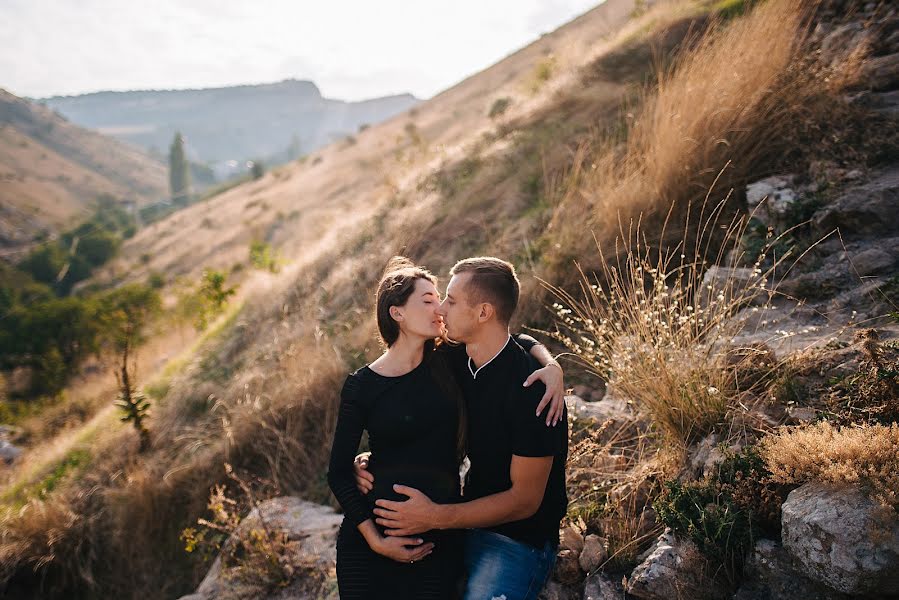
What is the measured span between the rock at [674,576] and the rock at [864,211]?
2503mm

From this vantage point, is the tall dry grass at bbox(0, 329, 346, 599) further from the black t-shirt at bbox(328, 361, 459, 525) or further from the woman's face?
the woman's face

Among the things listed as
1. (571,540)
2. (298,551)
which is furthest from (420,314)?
(298,551)

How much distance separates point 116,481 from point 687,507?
19.9 feet

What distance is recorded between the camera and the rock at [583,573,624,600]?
7.59 ft

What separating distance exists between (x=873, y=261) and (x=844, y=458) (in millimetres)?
1870

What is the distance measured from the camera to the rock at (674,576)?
2057 mm

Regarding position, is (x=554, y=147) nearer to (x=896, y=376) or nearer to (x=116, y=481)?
(x=896, y=376)

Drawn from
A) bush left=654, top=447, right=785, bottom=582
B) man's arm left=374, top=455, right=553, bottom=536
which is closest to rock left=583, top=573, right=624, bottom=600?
bush left=654, top=447, right=785, bottom=582

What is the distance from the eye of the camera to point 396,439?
2.40 m

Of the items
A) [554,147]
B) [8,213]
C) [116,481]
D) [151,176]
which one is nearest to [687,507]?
[554,147]

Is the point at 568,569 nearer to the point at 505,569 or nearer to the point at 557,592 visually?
the point at 557,592

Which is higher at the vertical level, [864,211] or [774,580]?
[864,211]

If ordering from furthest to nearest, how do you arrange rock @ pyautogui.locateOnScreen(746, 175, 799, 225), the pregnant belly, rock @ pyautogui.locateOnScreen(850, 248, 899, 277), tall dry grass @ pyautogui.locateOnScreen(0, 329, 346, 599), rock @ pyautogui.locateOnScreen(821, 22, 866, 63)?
tall dry grass @ pyautogui.locateOnScreen(0, 329, 346, 599) → rock @ pyautogui.locateOnScreen(821, 22, 866, 63) → rock @ pyautogui.locateOnScreen(746, 175, 799, 225) → rock @ pyautogui.locateOnScreen(850, 248, 899, 277) → the pregnant belly

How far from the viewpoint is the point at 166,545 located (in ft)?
16.5
